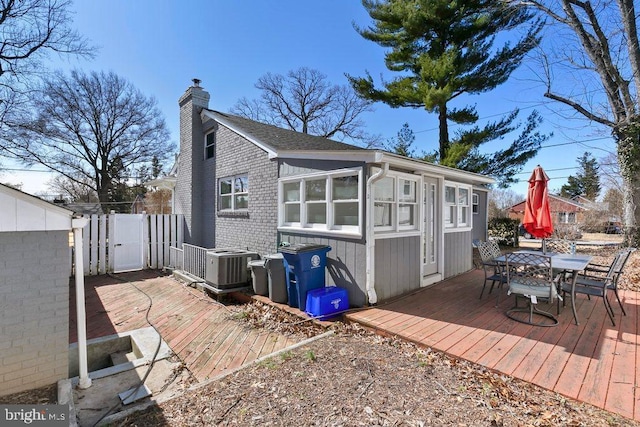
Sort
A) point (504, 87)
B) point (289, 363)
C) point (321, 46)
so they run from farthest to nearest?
1. point (321, 46)
2. point (504, 87)
3. point (289, 363)

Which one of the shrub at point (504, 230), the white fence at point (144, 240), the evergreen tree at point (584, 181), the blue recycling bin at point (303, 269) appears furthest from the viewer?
the evergreen tree at point (584, 181)

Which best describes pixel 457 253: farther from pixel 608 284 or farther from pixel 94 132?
pixel 94 132

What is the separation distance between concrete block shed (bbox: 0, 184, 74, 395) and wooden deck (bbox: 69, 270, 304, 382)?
62.6 inches

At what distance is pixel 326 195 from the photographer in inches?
231

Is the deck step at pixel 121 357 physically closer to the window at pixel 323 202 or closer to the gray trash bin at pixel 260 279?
the gray trash bin at pixel 260 279

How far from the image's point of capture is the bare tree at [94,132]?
2048 cm

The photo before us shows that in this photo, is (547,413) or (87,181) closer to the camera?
(547,413)

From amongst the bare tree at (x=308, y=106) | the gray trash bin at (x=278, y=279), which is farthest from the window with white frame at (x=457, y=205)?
the bare tree at (x=308, y=106)

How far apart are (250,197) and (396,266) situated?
438cm

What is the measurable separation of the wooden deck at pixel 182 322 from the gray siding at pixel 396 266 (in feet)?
6.59

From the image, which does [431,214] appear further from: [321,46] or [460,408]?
[321,46]

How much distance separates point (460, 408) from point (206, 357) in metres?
3.36

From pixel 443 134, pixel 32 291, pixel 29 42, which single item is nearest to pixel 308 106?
pixel 443 134

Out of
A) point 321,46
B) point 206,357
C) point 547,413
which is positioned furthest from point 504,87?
point 206,357
